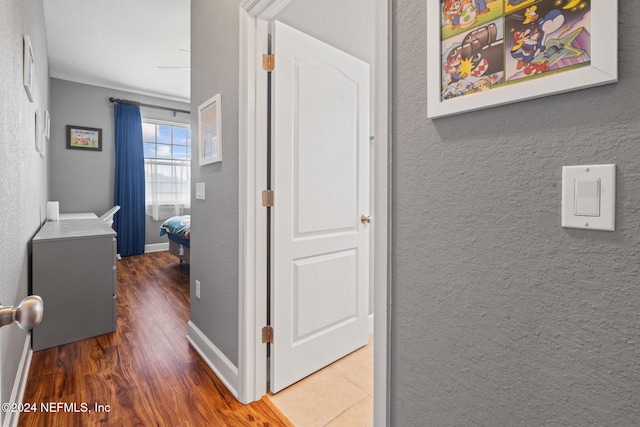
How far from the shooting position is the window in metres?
5.37

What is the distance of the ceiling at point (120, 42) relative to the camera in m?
2.92

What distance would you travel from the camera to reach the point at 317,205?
Result: 1.84 m

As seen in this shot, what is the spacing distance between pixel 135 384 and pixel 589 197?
2.18m

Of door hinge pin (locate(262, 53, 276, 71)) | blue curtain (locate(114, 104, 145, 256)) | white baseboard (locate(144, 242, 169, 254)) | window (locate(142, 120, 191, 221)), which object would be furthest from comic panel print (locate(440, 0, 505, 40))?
white baseboard (locate(144, 242, 169, 254))

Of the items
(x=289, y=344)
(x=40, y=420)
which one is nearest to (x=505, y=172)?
(x=289, y=344)

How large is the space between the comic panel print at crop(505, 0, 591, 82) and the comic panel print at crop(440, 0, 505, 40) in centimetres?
4

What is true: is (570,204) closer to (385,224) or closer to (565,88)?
(565,88)

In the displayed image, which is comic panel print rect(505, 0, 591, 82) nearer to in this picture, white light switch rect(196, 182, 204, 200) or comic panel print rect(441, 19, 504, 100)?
comic panel print rect(441, 19, 504, 100)

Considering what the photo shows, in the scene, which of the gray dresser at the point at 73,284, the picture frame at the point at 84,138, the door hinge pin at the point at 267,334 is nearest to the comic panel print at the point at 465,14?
the door hinge pin at the point at 267,334

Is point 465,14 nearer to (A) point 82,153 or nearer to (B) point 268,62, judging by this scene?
(B) point 268,62

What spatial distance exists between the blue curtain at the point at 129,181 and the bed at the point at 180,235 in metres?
0.87

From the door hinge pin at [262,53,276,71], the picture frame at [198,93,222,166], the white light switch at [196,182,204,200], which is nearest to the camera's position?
the door hinge pin at [262,53,276,71]

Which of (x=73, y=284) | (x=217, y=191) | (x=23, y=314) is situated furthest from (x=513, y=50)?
(x=73, y=284)

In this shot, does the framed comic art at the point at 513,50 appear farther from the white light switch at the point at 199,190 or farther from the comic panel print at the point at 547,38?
the white light switch at the point at 199,190
